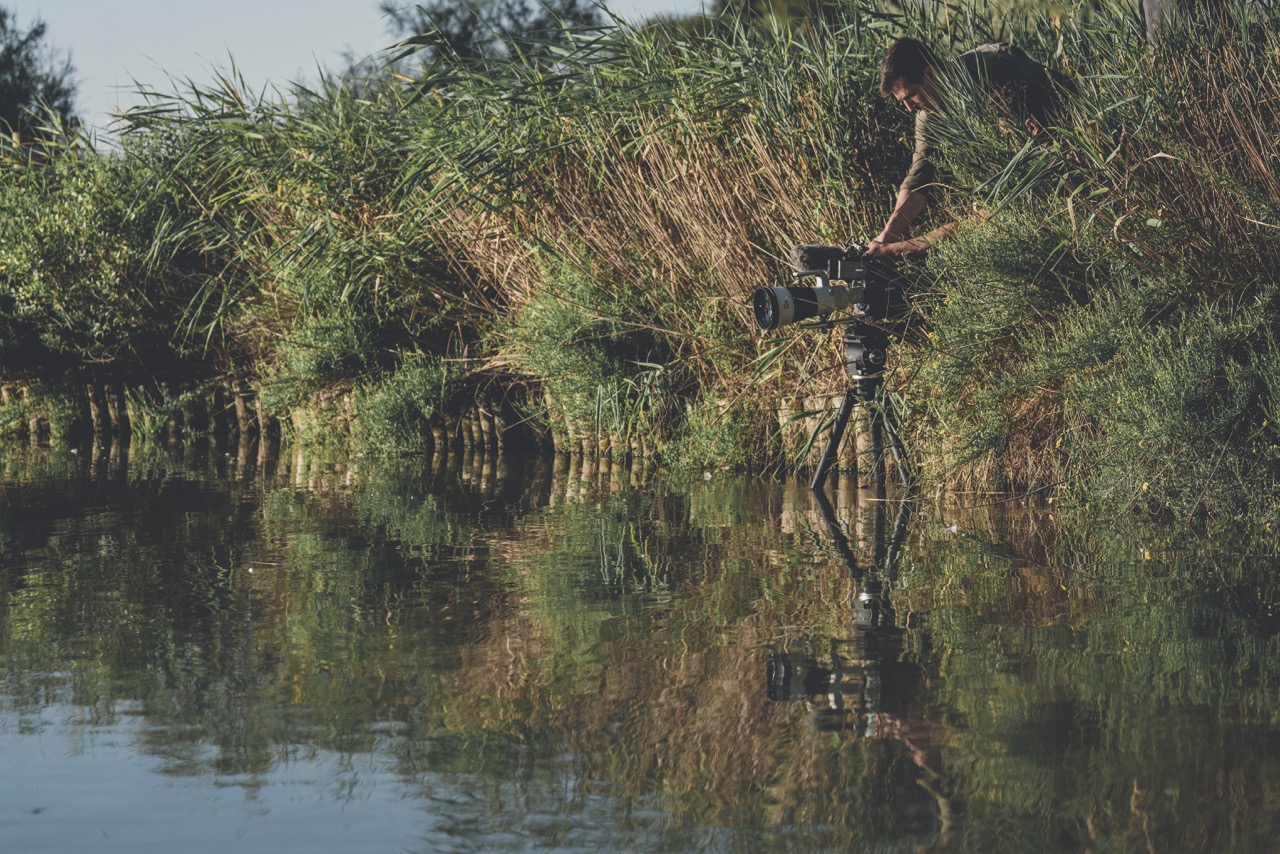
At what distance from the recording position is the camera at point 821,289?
6707mm

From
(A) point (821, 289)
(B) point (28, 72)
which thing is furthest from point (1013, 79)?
(B) point (28, 72)

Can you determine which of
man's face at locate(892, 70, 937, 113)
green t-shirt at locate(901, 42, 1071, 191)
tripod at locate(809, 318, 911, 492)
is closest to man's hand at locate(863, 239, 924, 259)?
tripod at locate(809, 318, 911, 492)

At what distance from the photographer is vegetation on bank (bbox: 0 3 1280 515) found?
19.3 ft

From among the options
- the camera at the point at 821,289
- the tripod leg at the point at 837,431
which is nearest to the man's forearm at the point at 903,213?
the camera at the point at 821,289

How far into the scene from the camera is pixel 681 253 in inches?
335

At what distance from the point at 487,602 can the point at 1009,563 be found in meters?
1.89

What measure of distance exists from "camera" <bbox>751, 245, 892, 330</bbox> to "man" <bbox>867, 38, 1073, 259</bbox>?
0.35 ft

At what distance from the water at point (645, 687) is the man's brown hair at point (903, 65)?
1.95m

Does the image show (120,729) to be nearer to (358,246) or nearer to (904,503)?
(904,503)

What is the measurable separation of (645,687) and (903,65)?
3946 millimetres

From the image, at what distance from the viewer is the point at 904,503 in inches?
275

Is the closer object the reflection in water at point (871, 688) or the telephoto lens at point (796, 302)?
the reflection in water at point (871, 688)

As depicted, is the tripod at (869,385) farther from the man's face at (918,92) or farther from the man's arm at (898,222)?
the man's face at (918,92)

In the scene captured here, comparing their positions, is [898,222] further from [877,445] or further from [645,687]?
[645,687]
